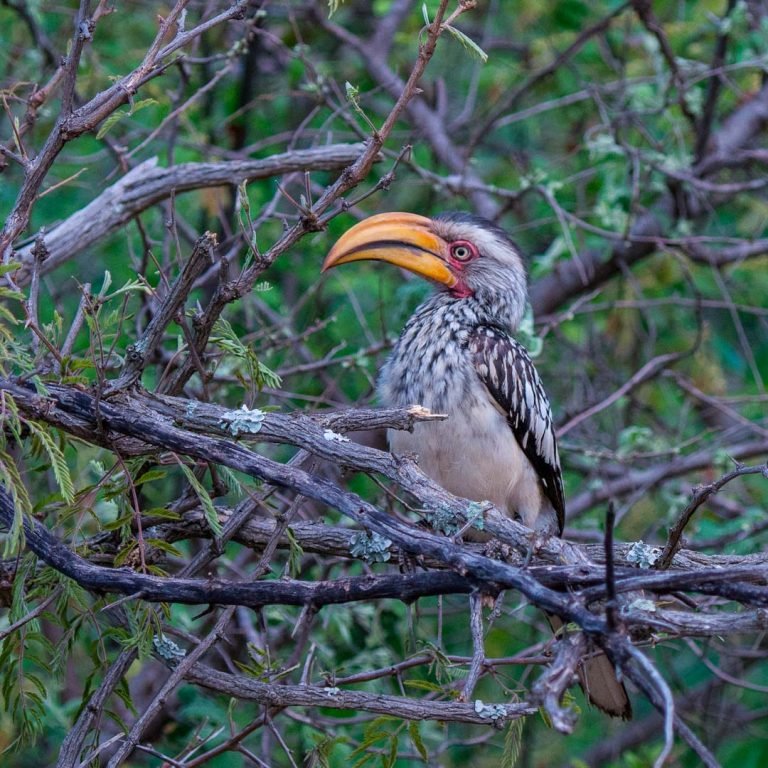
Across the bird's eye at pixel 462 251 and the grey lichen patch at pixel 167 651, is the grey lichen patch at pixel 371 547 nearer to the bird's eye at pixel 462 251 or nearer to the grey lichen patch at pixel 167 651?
the grey lichen patch at pixel 167 651

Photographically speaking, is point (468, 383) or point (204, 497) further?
point (468, 383)

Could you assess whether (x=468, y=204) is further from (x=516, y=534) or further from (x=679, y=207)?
(x=516, y=534)

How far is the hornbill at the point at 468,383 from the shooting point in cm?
287

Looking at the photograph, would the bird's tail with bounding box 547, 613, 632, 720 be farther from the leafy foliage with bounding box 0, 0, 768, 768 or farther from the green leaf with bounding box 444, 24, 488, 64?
the green leaf with bounding box 444, 24, 488, 64

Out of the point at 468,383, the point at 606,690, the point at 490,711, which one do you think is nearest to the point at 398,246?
the point at 468,383

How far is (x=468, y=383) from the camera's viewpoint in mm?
2896

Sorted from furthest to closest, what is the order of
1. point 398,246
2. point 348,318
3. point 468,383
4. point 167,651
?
point 348,318, point 398,246, point 468,383, point 167,651

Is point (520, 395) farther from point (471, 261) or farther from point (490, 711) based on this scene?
point (490, 711)

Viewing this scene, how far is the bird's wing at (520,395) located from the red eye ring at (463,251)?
0.30 m

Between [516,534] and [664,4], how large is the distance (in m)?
3.50

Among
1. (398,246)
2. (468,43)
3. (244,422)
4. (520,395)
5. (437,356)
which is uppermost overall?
(468,43)

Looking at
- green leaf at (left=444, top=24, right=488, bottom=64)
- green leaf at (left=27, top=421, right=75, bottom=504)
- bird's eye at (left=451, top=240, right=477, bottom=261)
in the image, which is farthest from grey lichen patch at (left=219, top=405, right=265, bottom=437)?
bird's eye at (left=451, top=240, right=477, bottom=261)

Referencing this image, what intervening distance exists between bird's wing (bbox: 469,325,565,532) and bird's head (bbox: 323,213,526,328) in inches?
7.7

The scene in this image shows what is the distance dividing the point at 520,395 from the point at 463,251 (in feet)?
1.98
